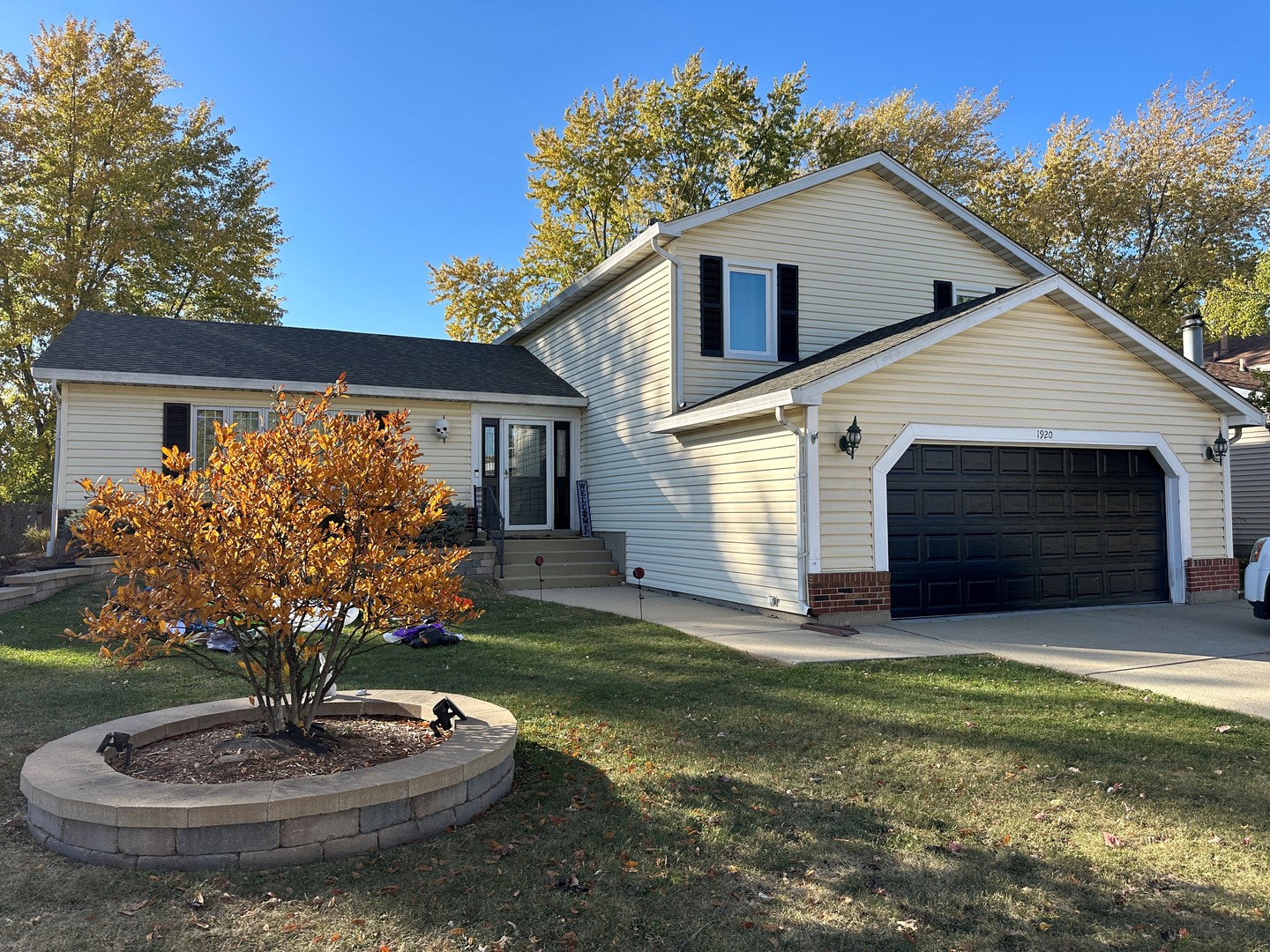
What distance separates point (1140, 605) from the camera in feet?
35.7

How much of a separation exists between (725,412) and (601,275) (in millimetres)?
4881

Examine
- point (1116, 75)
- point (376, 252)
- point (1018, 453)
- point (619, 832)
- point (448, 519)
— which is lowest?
point (619, 832)

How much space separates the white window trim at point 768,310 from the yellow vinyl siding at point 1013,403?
10.7 ft

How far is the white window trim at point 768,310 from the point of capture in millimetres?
12352

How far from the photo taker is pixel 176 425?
1298 centimetres

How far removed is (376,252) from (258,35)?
10.7 meters

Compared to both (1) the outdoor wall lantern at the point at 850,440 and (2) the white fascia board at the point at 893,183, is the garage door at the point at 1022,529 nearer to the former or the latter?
(1) the outdoor wall lantern at the point at 850,440

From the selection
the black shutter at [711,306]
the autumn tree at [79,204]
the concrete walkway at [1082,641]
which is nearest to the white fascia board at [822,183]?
the black shutter at [711,306]

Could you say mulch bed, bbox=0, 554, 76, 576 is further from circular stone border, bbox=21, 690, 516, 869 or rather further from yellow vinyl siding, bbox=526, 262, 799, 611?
circular stone border, bbox=21, 690, 516, 869

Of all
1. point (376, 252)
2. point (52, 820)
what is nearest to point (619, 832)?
point (52, 820)

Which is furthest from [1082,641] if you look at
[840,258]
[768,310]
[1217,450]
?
[840,258]

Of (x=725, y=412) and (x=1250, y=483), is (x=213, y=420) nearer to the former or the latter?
(x=725, y=412)

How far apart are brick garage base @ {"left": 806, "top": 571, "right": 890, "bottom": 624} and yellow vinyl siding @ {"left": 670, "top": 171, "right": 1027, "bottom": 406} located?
396cm

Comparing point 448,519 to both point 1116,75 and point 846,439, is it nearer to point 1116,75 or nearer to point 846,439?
point 846,439
